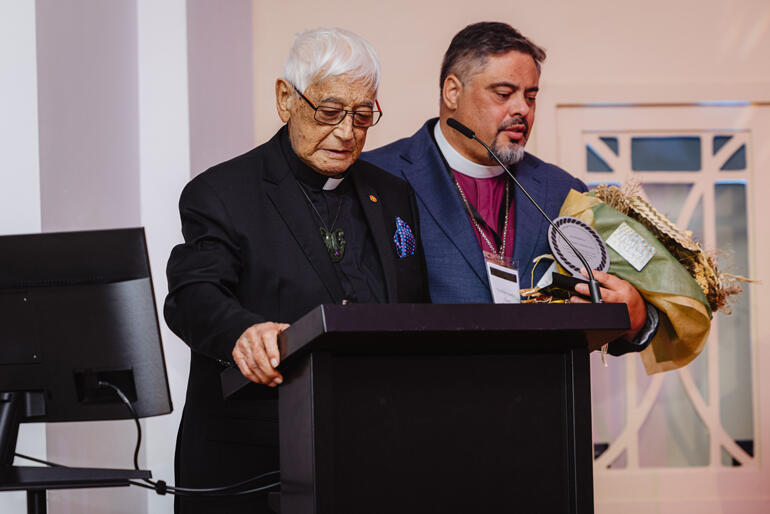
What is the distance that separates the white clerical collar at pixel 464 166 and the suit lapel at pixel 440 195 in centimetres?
7

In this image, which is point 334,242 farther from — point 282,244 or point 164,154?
point 164,154

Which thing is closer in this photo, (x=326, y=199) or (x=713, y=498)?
(x=326, y=199)

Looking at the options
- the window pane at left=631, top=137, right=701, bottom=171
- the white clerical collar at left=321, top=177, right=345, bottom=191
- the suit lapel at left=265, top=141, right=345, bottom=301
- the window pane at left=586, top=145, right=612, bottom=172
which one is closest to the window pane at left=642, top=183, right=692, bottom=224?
the window pane at left=631, top=137, right=701, bottom=171

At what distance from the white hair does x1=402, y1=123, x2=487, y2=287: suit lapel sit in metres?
0.63

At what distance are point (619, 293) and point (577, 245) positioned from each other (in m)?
0.16

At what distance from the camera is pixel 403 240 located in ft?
6.66

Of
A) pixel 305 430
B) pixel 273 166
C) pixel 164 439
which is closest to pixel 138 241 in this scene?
pixel 273 166

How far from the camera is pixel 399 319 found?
3.92 ft

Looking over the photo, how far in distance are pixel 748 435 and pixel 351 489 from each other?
3324 mm

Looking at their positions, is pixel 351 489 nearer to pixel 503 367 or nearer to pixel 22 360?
pixel 503 367

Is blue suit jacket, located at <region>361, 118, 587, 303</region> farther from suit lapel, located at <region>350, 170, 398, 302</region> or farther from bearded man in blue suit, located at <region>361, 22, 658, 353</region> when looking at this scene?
suit lapel, located at <region>350, 170, 398, 302</region>

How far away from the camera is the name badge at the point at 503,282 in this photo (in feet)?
7.16

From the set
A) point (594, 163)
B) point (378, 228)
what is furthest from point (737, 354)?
point (378, 228)

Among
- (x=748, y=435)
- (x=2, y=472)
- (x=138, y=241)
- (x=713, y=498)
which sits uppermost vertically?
(x=138, y=241)
